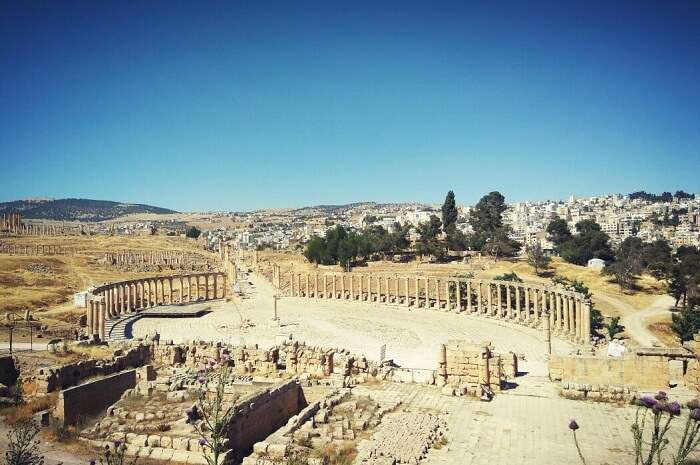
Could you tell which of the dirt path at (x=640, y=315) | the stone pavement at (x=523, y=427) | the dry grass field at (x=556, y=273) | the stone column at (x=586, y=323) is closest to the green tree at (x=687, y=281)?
the dirt path at (x=640, y=315)

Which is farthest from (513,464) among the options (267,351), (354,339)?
(354,339)

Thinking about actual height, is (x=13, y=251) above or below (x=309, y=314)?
above

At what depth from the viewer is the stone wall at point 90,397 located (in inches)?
751

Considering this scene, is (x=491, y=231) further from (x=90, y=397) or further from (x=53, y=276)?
(x=90, y=397)

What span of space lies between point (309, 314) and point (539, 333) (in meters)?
22.3

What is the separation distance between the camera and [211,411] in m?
9.87

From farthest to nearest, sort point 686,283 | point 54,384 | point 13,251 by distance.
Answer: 1. point 13,251
2. point 686,283
3. point 54,384

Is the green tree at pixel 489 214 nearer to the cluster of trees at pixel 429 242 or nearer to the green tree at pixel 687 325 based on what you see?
Answer: the cluster of trees at pixel 429 242

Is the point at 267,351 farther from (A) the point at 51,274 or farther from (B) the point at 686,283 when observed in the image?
(A) the point at 51,274

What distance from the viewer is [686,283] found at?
56.5 metres

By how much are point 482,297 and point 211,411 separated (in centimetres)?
5431

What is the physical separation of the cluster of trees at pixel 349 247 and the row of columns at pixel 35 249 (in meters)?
41.0

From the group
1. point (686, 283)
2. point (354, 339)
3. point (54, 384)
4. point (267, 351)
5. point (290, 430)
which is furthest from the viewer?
point (686, 283)

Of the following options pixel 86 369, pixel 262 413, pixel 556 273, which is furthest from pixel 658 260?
pixel 86 369
